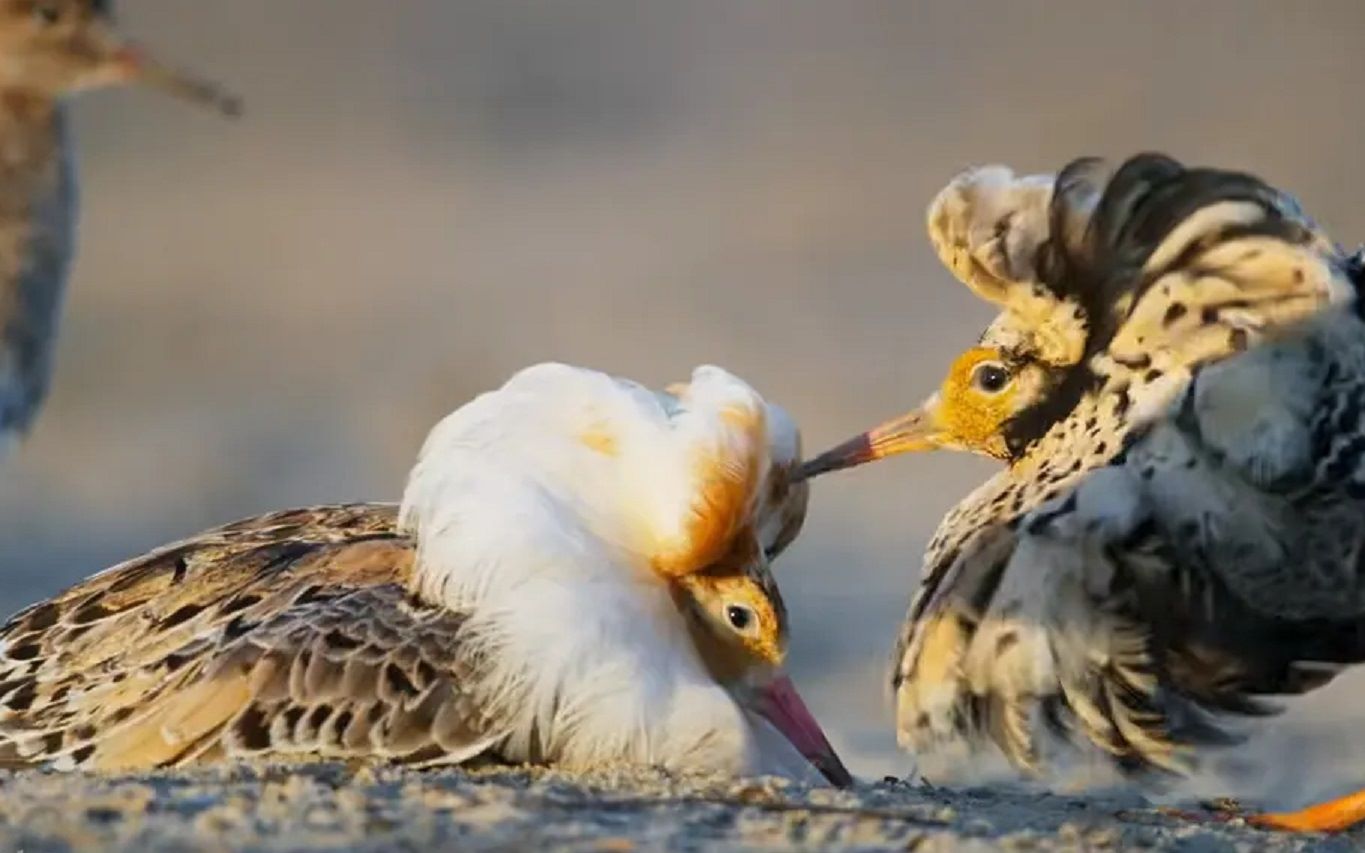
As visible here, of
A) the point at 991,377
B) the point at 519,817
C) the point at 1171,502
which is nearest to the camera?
the point at 519,817

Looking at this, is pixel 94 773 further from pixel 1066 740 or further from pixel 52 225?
pixel 1066 740

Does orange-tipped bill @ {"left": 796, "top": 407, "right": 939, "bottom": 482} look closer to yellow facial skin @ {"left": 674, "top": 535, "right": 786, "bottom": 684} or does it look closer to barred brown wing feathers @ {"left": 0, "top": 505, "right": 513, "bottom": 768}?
yellow facial skin @ {"left": 674, "top": 535, "right": 786, "bottom": 684}

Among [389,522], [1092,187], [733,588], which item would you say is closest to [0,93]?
[389,522]

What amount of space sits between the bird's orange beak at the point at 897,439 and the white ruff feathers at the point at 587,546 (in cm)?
36

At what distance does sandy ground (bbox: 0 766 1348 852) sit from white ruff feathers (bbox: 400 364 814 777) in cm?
10

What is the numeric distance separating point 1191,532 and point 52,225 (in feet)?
5.19

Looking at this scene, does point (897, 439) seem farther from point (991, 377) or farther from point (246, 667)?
point (246, 667)

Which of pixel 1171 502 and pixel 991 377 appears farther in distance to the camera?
pixel 991 377

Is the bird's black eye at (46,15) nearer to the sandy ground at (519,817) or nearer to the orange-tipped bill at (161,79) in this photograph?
the orange-tipped bill at (161,79)

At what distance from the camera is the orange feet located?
2.42 m

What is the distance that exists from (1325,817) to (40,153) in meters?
1.79

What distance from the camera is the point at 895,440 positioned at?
117 inches

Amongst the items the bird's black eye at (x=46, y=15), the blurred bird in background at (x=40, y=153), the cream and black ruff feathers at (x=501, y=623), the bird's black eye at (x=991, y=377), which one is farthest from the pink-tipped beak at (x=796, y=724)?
the bird's black eye at (x=46, y=15)

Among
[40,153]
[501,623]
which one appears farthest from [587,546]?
[40,153]
